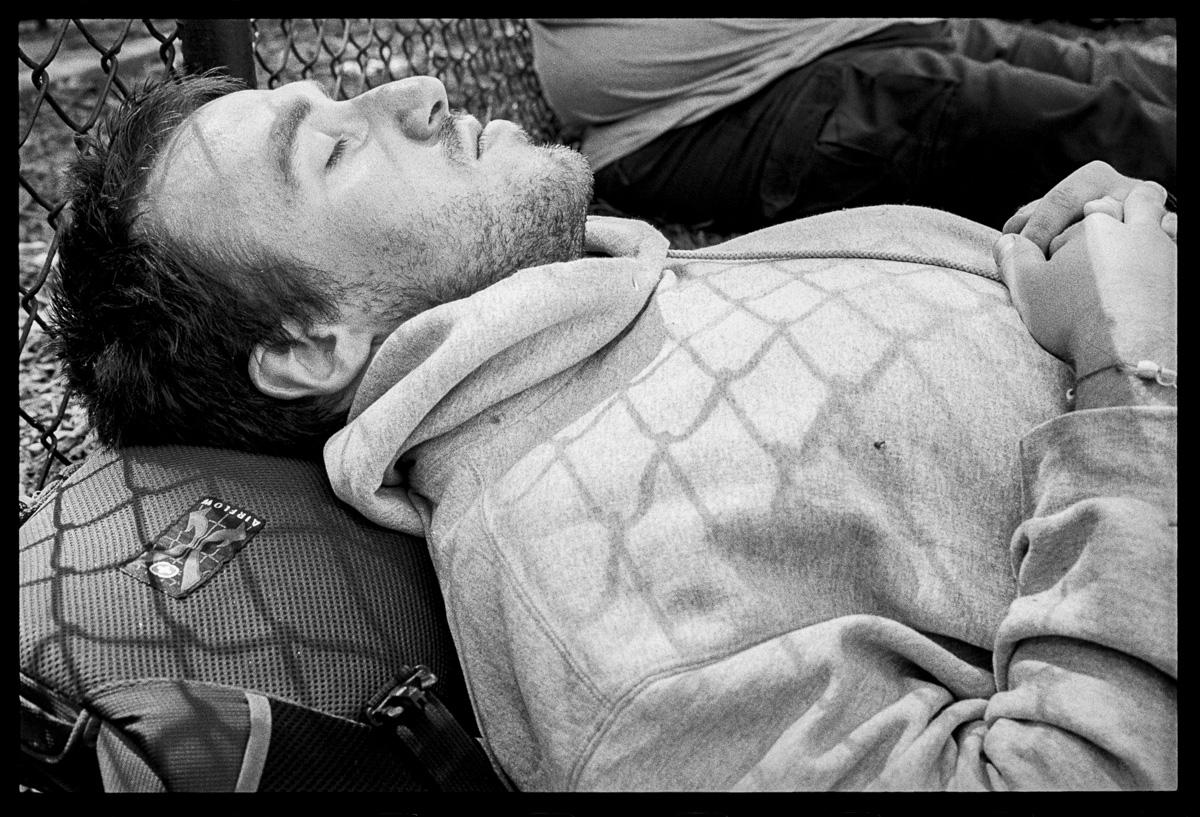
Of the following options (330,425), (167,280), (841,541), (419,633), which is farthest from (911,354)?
(167,280)

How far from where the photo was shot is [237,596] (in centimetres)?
143

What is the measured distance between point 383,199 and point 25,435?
1204mm

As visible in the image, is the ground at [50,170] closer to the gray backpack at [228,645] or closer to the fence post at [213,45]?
the fence post at [213,45]

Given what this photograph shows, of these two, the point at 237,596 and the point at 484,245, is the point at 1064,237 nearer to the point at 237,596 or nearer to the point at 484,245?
the point at 484,245

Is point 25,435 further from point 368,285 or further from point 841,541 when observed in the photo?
point 841,541

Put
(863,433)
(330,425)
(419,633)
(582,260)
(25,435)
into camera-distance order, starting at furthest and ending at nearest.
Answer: (25,435), (330,425), (582,260), (419,633), (863,433)

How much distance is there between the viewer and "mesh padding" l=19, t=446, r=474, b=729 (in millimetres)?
1378

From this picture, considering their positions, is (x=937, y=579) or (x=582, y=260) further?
(x=582, y=260)

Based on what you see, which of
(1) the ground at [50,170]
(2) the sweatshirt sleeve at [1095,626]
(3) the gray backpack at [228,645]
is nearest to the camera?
(2) the sweatshirt sleeve at [1095,626]

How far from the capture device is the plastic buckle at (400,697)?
1407 mm

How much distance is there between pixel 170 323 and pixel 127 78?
280 centimetres

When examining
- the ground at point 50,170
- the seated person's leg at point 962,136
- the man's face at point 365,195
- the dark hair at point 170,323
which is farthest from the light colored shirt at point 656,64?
the dark hair at point 170,323

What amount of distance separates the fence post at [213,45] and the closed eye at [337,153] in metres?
0.44

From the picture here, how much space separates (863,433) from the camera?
1413 mm
